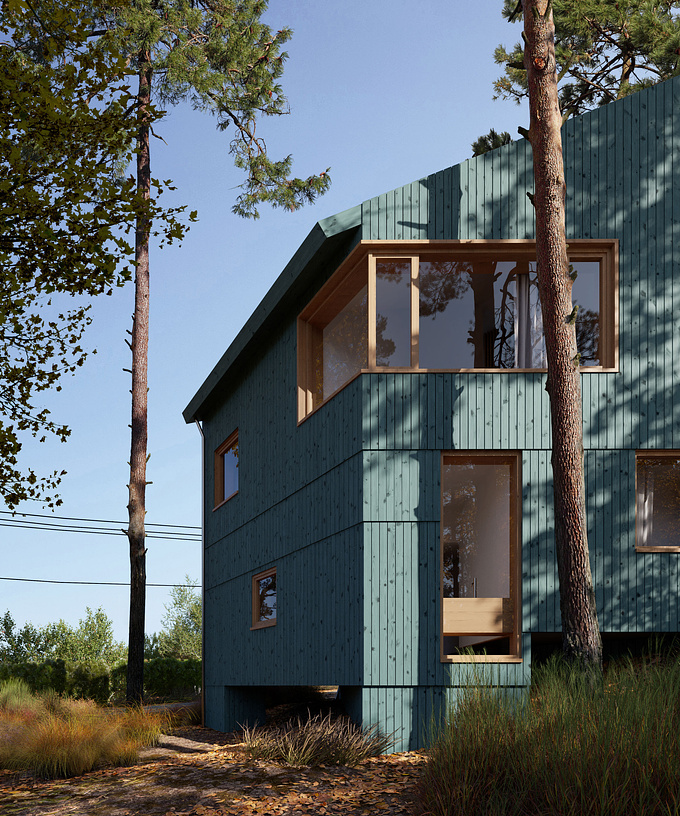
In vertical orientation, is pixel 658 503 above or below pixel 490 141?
below

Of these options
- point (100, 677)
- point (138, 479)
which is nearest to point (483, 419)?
point (138, 479)

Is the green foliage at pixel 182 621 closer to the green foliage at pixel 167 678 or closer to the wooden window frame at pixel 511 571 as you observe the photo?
the green foliage at pixel 167 678

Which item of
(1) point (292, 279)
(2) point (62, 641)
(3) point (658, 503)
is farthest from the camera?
(2) point (62, 641)

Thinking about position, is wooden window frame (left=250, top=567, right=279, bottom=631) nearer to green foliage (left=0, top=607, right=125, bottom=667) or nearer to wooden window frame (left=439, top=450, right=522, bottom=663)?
wooden window frame (left=439, top=450, right=522, bottom=663)

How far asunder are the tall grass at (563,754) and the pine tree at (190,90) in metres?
11.7

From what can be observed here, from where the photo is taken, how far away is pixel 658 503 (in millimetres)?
10062

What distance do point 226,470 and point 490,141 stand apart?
9.00 m

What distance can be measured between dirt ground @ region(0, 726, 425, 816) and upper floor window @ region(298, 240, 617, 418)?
4229 millimetres

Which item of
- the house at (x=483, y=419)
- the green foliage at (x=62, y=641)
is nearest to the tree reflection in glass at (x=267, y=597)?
the house at (x=483, y=419)

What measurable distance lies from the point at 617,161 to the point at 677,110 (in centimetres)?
103

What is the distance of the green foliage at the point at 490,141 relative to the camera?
1900 centimetres

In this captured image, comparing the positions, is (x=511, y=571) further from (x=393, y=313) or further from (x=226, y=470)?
(x=226, y=470)

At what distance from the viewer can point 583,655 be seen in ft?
28.1

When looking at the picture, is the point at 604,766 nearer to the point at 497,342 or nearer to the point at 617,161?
the point at 497,342
